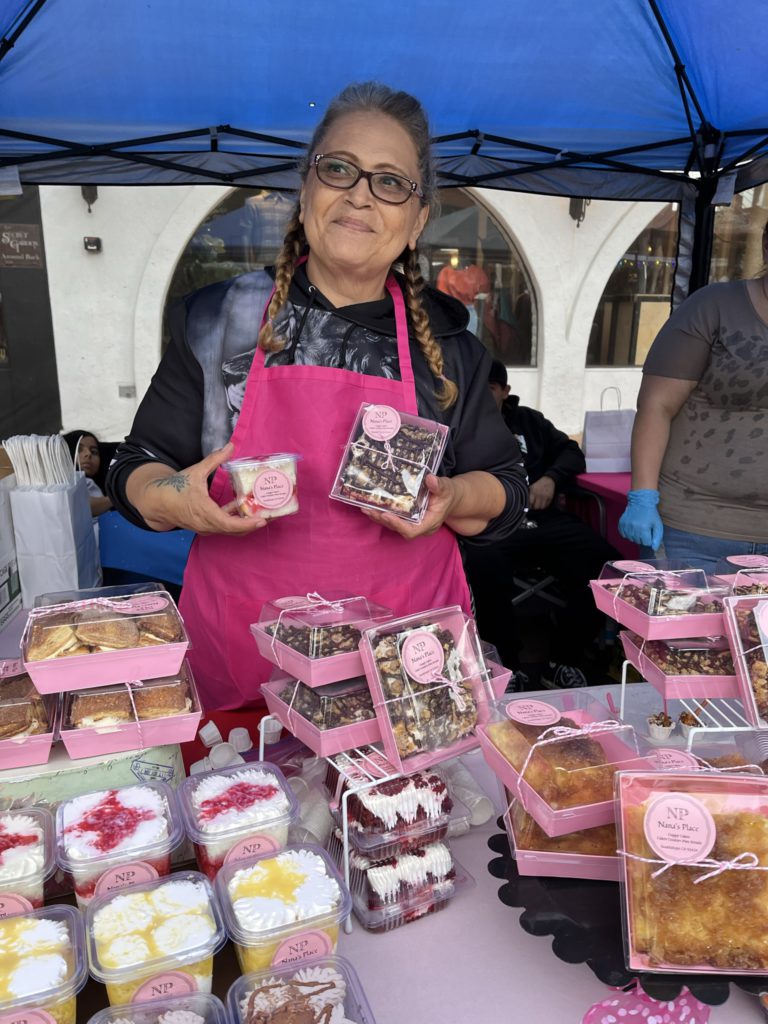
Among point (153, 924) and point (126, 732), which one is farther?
point (126, 732)

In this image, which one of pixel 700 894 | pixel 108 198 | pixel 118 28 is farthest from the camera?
pixel 108 198

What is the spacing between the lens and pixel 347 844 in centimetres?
111

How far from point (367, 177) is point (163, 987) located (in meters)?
1.49

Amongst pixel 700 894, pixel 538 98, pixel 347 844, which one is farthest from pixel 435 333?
pixel 538 98

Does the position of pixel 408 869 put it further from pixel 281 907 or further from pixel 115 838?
pixel 115 838

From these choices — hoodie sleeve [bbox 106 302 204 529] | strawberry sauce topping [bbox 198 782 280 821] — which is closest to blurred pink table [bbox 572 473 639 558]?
hoodie sleeve [bbox 106 302 204 529]

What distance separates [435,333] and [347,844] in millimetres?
1211

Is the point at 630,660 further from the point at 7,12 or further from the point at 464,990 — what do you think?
the point at 7,12

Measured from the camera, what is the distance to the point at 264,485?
4.81ft

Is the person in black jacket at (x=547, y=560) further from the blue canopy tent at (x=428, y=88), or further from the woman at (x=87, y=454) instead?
the woman at (x=87, y=454)

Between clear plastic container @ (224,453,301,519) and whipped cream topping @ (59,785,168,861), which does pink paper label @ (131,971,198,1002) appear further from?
clear plastic container @ (224,453,301,519)

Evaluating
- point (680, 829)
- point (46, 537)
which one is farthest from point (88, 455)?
point (680, 829)

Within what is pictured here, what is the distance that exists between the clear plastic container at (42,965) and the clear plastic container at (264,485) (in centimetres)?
78

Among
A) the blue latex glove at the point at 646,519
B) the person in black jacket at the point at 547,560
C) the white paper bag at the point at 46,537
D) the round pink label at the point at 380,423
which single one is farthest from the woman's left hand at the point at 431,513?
the person in black jacket at the point at 547,560
